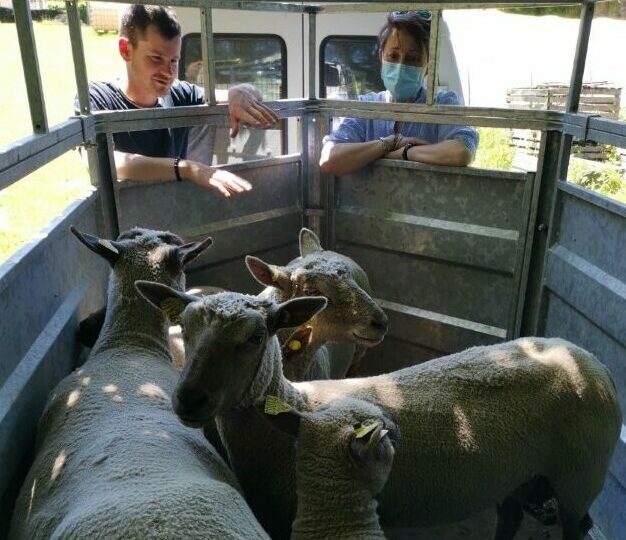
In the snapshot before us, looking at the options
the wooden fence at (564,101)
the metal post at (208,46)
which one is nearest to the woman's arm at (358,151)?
the metal post at (208,46)

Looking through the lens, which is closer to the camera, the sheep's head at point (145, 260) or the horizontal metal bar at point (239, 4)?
the sheep's head at point (145, 260)

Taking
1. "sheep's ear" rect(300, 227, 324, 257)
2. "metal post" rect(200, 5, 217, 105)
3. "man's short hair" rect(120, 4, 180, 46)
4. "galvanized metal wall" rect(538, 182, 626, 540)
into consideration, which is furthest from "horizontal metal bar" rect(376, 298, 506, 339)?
"man's short hair" rect(120, 4, 180, 46)

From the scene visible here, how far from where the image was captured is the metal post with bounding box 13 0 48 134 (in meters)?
2.26

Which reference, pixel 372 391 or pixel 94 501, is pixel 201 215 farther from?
pixel 94 501

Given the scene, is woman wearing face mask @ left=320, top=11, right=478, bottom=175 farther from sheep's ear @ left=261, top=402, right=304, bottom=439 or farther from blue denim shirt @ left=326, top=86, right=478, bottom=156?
sheep's ear @ left=261, top=402, right=304, bottom=439

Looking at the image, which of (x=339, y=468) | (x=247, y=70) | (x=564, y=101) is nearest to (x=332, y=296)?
(x=339, y=468)

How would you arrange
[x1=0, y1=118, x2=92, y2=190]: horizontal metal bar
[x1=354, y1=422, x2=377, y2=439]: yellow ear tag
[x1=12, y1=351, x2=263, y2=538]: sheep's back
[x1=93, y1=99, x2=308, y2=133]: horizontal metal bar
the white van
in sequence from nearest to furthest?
[x1=12, y1=351, x2=263, y2=538]: sheep's back < [x1=354, y1=422, x2=377, y2=439]: yellow ear tag < [x1=0, y1=118, x2=92, y2=190]: horizontal metal bar < [x1=93, y1=99, x2=308, y2=133]: horizontal metal bar < the white van

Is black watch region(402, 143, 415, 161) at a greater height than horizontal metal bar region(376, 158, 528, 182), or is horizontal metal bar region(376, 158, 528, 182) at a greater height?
black watch region(402, 143, 415, 161)

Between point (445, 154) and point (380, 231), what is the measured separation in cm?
64

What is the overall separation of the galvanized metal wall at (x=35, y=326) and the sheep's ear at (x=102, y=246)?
97 mm

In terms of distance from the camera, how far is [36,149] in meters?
2.22

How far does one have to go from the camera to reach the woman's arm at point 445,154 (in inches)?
136

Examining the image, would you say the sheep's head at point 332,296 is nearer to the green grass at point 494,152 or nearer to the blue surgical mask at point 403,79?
the blue surgical mask at point 403,79

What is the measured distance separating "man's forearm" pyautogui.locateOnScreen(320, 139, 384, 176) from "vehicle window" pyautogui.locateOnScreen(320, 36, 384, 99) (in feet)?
8.83
